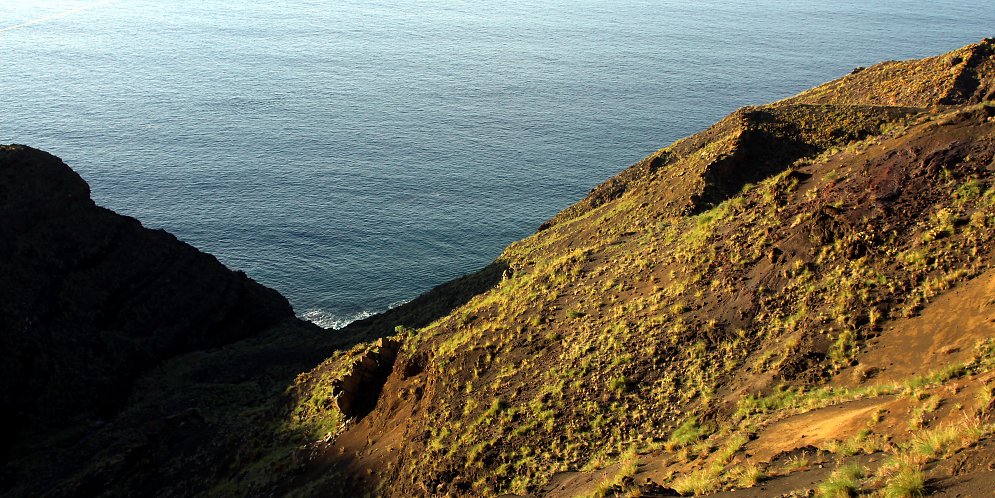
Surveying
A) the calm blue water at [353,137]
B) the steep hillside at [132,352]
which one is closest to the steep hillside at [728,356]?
the steep hillside at [132,352]

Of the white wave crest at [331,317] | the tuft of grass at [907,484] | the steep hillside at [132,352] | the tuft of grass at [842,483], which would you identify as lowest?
the white wave crest at [331,317]

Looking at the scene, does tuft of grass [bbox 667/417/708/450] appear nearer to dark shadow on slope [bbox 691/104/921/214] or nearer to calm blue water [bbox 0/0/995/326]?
dark shadow on slope [bbox 691/104/921/214]

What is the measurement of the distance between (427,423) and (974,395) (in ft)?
69.2

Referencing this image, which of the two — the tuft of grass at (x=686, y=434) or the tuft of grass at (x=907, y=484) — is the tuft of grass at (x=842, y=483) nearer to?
the tuft of grass at (x=907, y=484)

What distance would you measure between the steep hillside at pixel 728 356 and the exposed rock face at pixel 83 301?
16.3 m

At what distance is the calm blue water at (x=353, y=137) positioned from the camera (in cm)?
9581

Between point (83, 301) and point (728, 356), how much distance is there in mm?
45546

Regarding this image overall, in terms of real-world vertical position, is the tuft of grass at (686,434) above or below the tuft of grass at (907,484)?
below

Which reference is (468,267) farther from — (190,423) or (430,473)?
(430,473)

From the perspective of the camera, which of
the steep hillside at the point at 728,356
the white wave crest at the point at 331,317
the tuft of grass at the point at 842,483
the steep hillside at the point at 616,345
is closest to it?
the tuft of grass at the point at 842,483

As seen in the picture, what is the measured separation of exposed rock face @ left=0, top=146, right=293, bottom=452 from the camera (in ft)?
162

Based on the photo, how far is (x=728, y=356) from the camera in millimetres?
29000

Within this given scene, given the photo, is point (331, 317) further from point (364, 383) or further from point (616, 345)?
point (616, 345)

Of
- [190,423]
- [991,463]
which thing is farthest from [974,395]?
[190,423]
